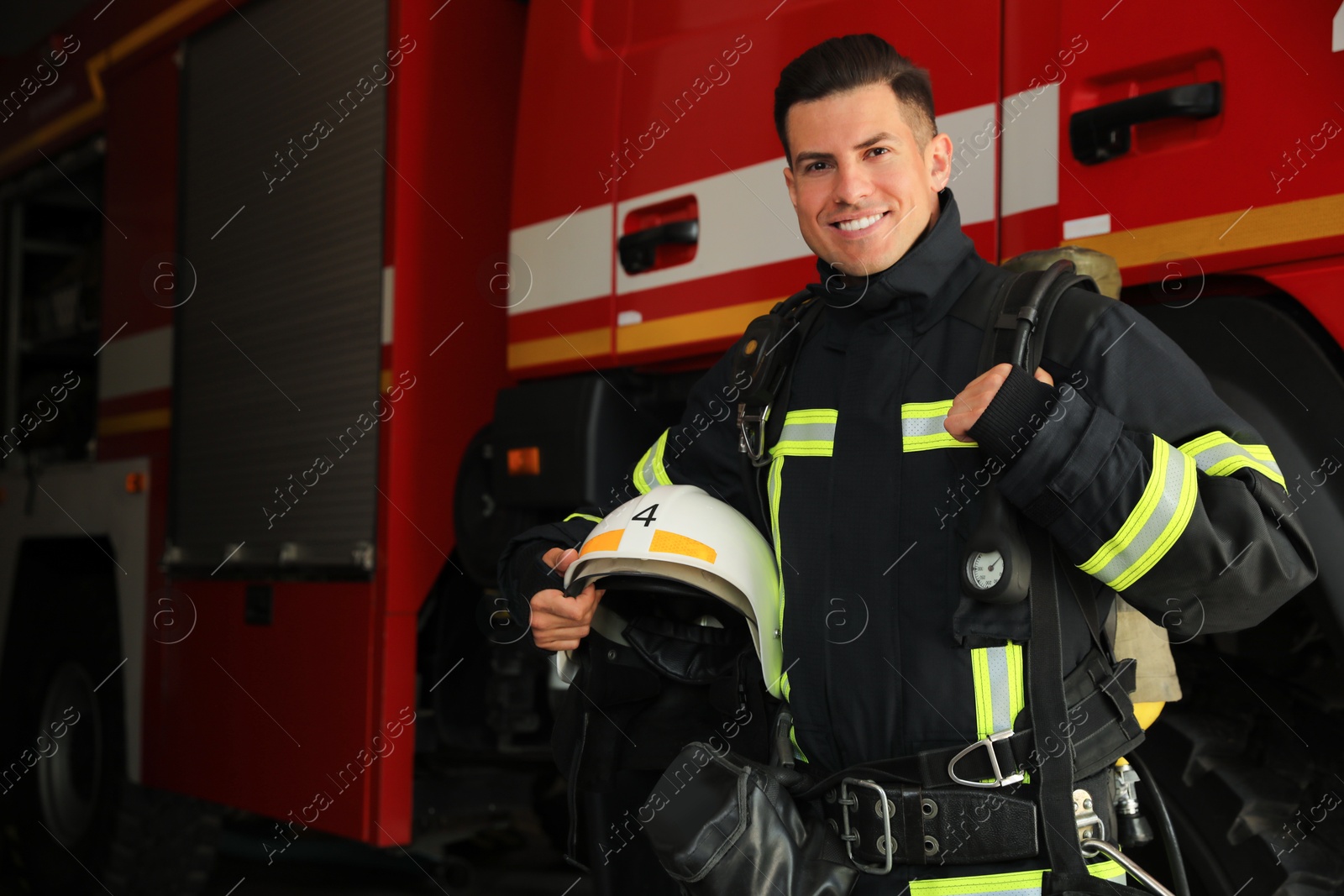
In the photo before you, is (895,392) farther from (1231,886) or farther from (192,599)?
(192,599)

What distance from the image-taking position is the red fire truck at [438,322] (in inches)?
68.0

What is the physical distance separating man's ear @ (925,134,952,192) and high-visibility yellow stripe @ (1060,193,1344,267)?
244 mm

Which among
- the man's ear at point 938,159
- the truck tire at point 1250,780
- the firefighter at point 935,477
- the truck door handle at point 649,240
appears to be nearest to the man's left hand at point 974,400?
the firefighter at point 935,477

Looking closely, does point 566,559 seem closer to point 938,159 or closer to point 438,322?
point 938,159

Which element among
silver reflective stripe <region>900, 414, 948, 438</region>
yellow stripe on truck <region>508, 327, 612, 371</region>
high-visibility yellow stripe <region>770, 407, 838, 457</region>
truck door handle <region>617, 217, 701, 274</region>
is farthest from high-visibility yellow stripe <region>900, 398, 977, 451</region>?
yellow stripe on truck <region>508, 327, 612, 371</region>

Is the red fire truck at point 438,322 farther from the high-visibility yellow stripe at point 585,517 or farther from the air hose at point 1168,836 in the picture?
the high-visibility yellow stripe at point 585,517

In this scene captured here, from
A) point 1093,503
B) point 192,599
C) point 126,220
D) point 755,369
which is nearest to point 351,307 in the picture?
point 192,599

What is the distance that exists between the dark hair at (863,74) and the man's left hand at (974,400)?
0.44 metres

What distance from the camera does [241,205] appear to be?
3473 millimetres

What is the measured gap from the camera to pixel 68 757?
4.36 m

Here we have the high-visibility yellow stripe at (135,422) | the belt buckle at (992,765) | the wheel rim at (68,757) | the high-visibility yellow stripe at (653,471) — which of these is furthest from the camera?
the wheel rim at (68,757)

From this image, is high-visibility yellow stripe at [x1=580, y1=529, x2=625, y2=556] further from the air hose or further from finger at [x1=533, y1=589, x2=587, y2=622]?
the air hose

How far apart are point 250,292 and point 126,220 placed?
2.82ft

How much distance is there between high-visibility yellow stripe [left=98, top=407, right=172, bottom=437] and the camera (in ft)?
12.5
